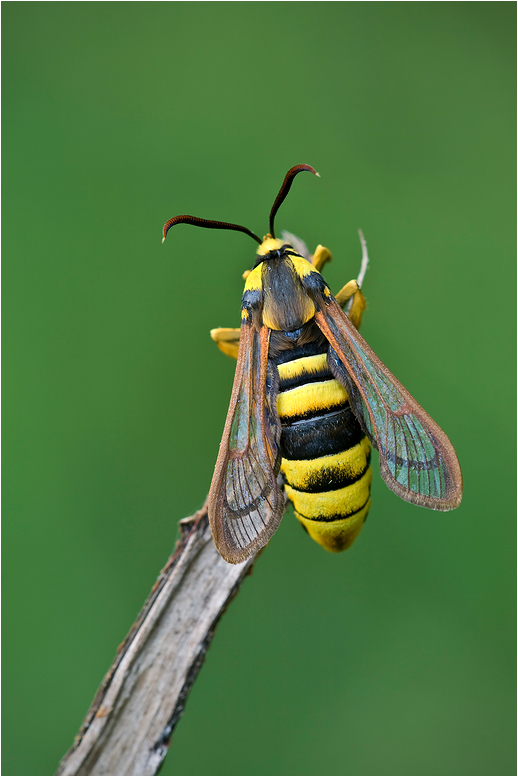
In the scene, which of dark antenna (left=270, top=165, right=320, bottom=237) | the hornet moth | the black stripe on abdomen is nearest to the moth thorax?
dark antenna (left=270, top=165, right=320, bottom=237)

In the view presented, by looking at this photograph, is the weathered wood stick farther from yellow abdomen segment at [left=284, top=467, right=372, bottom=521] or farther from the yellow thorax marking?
the yellow thorax marking

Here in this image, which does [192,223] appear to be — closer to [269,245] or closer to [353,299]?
[269,245]

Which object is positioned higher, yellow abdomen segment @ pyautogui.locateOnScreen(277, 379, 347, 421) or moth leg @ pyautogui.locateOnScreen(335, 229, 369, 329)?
moth leg @ pyautogui.locateOnScreen(335, 229, 369, 329)

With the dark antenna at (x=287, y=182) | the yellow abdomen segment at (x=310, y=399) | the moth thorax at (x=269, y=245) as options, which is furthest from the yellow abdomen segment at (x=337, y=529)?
the dark antenna at (x=287, y=182)

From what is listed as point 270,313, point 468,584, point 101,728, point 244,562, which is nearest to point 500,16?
point 270,313

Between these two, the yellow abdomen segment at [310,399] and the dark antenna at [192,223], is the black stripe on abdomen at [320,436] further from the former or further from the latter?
the dark antenna at [192,223]

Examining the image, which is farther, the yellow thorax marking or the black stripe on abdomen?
A: the yellow thorax marking

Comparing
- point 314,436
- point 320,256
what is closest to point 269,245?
point 320,256

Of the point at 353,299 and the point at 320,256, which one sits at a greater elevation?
the point at 320,256
